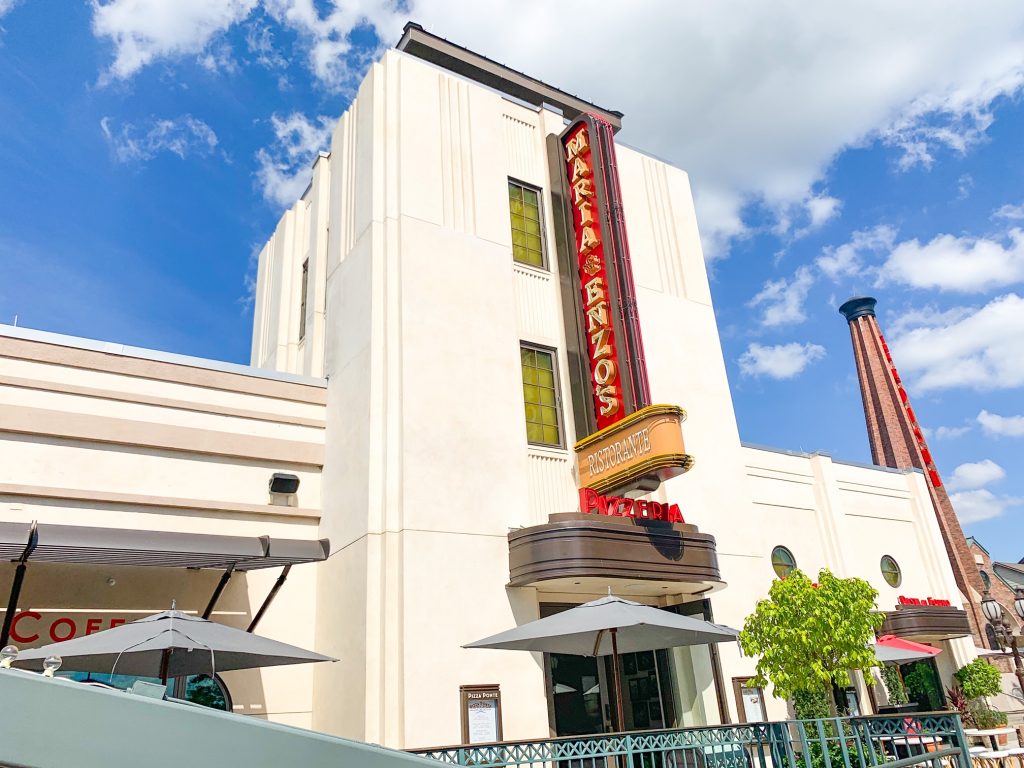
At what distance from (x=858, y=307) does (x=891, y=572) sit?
1178 inches

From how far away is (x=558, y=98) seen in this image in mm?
21156

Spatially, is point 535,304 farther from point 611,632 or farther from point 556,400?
point 611,632

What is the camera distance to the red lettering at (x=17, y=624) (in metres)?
11.4

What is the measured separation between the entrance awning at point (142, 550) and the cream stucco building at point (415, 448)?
226 millimetres

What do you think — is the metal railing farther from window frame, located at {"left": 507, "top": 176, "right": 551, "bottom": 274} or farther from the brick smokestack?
the brick smokestack

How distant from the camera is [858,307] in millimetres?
48469

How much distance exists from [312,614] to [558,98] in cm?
1516

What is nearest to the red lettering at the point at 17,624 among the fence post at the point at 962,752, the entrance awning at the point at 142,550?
the entrance awning at the point at 142,550

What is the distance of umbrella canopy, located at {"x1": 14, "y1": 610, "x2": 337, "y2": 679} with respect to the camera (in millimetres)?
8102

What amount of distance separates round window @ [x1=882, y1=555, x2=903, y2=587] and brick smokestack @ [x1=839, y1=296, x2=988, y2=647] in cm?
1663

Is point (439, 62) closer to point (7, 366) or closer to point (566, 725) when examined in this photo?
point (7, 366)

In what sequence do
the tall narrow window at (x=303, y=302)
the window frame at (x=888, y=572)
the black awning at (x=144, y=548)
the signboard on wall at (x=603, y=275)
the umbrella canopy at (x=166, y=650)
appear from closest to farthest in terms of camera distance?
the umbrella canopy at (x=166, y=650)
the black awning at (x=144, y=548)
the signboard on wall at (x=603, y=275)
the tall narrow window at (x=303, y=302)
the window frame at (x=888, y=572)

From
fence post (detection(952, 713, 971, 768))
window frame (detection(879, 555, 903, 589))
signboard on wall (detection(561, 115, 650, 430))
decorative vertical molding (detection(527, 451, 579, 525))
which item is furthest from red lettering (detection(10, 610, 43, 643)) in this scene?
window frame (detection(879, 555, 903, 589))

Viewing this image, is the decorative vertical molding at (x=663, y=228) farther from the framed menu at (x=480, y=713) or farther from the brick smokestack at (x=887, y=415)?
the brick smokestack at (x=887, y=415)
